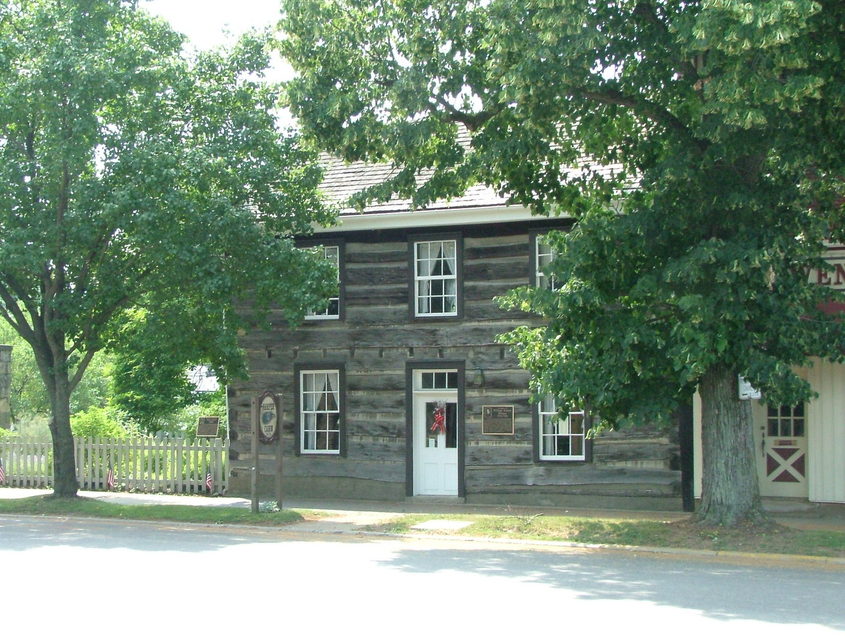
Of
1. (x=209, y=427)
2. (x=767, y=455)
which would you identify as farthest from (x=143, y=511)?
(x=767, y=455)

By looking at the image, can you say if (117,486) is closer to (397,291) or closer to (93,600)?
(397,291)

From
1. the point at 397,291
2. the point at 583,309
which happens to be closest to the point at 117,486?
the point at 397,291

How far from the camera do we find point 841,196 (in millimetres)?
14953

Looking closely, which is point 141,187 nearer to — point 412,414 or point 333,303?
point 333,303

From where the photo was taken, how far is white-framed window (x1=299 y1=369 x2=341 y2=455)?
21.0 metres

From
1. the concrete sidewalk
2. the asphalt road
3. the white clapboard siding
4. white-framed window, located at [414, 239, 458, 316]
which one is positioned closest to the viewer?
the asphalt road

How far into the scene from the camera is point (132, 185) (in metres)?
16.8

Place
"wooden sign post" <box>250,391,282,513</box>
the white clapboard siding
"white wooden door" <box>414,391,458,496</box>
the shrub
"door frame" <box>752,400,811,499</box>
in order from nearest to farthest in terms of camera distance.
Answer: "wooden sign post" <box>250,391,282,513</box>, the white clapboard siding, "door frame" <box>752,400,811,499</box>, "white wooden door" <box>414,391,458,496</box>, the shrub

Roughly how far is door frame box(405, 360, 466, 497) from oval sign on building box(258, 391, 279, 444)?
3.56 m

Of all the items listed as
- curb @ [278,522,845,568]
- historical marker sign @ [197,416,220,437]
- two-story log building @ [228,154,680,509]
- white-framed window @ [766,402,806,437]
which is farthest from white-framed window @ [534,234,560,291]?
historical marker sign @ [197,416,220,437]

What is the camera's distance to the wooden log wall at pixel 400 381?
741 inches

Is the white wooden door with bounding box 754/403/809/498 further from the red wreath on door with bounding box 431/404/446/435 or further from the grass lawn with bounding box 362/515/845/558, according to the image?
the red wreath on door with bounding box 431/404/446/435

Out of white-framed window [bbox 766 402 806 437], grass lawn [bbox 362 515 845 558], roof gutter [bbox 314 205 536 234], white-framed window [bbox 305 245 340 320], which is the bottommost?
grass lawn [bbox 362 515 845 558]

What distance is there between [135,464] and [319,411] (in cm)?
433
